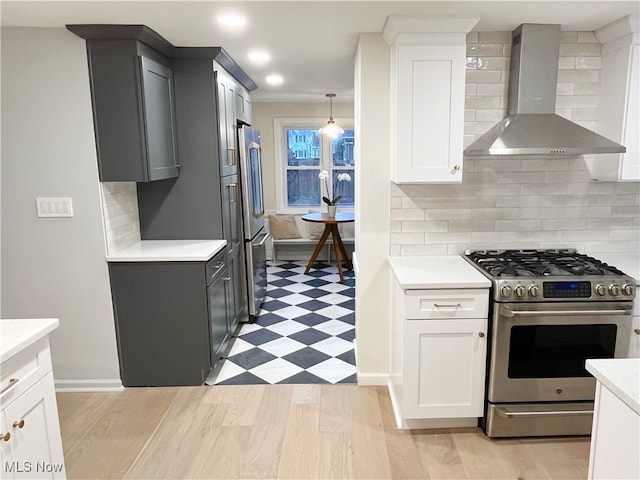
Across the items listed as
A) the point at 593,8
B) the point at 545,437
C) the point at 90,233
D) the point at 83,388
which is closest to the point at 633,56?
the point at 593,8

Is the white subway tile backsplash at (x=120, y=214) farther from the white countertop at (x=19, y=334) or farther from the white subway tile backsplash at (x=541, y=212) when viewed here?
the white subway tile backsplash at (x=541, y=212)

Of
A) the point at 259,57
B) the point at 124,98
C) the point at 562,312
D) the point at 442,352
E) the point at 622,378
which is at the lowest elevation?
the point at 442,352

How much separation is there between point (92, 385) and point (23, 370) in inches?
61.5

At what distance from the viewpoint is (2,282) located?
266cm

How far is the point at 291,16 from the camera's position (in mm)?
2219

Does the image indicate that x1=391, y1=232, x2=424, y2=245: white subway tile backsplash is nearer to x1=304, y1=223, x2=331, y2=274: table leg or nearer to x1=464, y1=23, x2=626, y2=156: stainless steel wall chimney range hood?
x1=464, y1=23, x2=626, y2=156: stainless steel wall chimney range hood

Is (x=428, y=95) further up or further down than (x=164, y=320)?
further up

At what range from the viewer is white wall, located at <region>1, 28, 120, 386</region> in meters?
2.47

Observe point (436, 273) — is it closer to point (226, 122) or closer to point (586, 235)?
point (586, 235)

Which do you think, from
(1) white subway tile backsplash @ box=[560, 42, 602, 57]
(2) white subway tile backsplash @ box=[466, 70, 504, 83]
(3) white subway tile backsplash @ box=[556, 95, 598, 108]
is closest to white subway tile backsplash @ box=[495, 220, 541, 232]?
(3) white subway tile backsplash @ box=[556, 95, 598, 108]

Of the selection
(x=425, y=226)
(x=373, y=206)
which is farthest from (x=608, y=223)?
(x=373, y=206)

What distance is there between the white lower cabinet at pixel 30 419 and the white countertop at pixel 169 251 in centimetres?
114

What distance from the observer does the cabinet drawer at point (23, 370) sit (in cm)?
136

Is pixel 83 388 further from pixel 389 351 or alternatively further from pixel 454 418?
pixel 454 418
